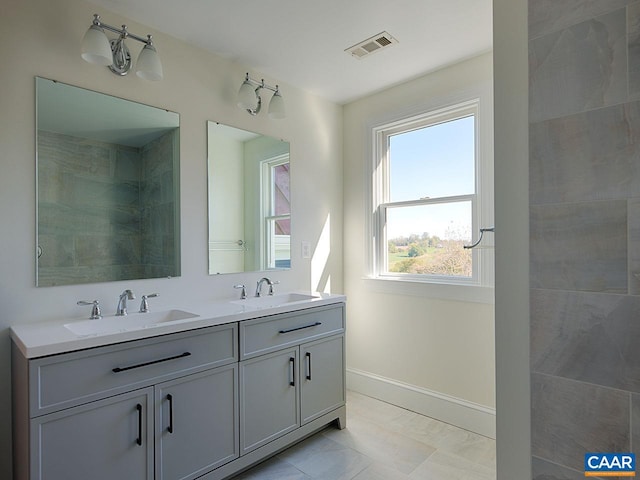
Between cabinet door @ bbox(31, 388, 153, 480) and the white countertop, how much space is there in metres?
0.24

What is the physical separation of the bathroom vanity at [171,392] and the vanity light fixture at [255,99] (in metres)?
1.27

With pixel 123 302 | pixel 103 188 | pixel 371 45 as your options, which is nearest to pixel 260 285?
pixel 123 302

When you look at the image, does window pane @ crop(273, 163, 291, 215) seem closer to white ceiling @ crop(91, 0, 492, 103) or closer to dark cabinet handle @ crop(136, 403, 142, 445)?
white ceiling @ crop(91, 0, 492, 103)

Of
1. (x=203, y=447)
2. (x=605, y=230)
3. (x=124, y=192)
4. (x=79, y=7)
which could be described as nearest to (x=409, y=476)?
(x=203, y=447)

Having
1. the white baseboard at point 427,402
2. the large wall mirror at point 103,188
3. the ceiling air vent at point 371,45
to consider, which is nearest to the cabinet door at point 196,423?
the large wall mirror at point 103,188

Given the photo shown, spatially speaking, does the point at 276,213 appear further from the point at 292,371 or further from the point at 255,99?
the point at 292,371

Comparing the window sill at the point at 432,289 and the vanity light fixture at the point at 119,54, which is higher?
the vanity light fixture at the point at 119,54

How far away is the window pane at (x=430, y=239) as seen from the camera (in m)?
2.55

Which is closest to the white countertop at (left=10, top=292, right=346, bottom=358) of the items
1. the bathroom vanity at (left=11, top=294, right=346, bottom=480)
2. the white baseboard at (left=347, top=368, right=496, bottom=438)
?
the bathroom vanity at (left=11, top=294, right=346, bottom=480)

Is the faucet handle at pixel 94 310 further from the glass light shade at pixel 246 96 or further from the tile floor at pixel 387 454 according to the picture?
the glass light shade at pixel 246 96

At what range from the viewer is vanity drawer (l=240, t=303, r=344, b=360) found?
1919 millimetres

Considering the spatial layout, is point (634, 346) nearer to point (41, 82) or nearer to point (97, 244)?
point (97, 244)

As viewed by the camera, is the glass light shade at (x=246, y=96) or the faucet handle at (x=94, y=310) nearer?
the faucet handle at (x=94, y=310)

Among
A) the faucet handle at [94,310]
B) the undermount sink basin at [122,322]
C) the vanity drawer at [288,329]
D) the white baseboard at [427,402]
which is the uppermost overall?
the faucet handle at [94,310]
